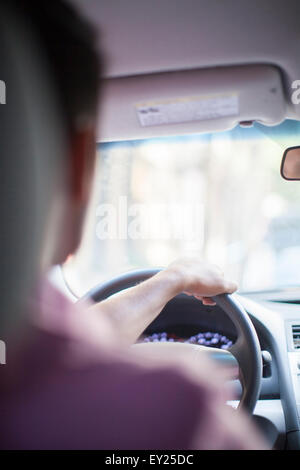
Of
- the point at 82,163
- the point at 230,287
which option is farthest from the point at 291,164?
the point at 82,163

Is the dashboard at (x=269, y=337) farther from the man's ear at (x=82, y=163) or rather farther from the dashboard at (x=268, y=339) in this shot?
the man's ear at (x=82, y=163)

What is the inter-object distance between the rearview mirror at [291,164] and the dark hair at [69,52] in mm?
619

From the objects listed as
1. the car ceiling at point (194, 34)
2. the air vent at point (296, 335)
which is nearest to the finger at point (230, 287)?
the air vent at point (296, 335)

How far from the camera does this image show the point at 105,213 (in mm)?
1306

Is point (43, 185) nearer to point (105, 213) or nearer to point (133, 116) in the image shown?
point (105, 213)

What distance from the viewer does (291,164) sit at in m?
1.45

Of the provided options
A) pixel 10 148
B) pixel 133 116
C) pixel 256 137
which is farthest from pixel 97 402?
pixel 256 137

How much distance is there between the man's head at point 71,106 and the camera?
89 centimetres

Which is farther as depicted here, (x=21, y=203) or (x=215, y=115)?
(x=215, y=115)

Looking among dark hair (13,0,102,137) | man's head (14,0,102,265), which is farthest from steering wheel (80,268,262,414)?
dark hair (13,0,102,137)

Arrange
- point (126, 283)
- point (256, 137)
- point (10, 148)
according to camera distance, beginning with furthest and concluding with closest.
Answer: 1. point (256, 137)
2. point (126, 283)
3. point (10, 148)

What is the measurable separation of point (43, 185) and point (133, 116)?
569mm

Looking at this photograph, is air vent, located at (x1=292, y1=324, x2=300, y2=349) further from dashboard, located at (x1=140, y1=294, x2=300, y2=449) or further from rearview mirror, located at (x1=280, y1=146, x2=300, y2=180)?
rearview mirror, located at (x1=280, y1=146, x2=300, y2=180)

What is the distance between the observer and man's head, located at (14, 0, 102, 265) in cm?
89
